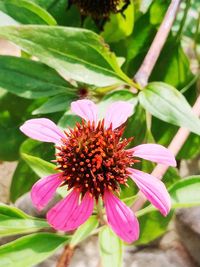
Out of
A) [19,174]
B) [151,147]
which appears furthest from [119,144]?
[19,174]

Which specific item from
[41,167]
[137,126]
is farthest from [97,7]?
[41,167]

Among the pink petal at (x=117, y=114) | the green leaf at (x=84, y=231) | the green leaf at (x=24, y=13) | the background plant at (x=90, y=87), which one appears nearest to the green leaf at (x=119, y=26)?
the background plant at (x=90, y=87)

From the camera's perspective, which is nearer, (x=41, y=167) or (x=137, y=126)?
(x=41, y=167)

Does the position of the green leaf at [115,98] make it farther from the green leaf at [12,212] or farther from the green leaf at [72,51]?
the green leaf at [12,212]

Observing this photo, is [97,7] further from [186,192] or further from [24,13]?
[186,192]

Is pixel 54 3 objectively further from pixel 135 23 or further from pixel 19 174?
pixel 19 174

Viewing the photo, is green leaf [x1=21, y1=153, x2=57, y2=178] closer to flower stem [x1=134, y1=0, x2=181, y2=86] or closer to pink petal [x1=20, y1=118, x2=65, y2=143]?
pink petal [x1=20, y1=118, x2=65, y2=143]
